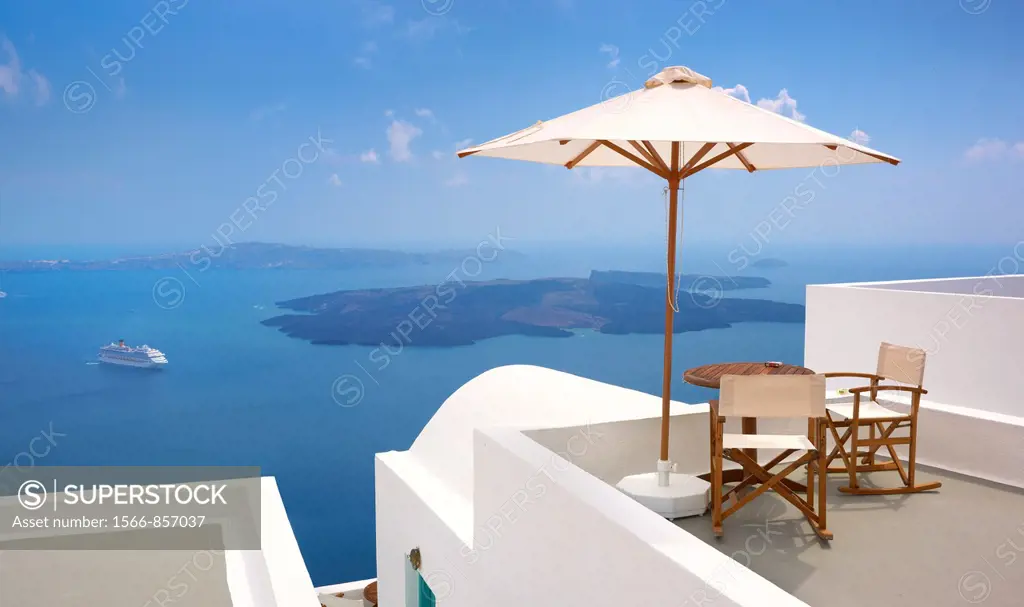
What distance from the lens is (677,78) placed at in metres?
4.76

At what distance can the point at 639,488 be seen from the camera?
15.8ft

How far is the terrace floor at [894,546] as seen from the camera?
371 centimetres

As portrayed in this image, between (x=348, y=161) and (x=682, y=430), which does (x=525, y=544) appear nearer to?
(x=682, y=430)

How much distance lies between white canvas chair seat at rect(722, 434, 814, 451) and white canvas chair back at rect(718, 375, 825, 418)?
158 millimetres

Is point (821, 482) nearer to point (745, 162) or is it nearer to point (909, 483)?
point (909, 483)

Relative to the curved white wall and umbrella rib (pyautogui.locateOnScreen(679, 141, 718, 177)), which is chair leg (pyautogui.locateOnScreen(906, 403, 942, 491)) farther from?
the curved white wall

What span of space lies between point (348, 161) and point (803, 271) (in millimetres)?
25931

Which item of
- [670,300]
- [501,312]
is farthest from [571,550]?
[501,312]

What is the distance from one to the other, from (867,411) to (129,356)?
41.9 metres

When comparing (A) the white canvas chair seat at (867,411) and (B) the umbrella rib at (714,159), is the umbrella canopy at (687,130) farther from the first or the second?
(A) the white canvas chair seat at (867,411)

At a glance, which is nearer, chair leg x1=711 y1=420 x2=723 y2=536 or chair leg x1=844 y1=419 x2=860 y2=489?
chair leg x1=711 y1=420 x2=723 y2=536

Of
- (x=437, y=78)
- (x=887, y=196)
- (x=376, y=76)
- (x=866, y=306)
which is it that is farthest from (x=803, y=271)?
(x=866, y=306)

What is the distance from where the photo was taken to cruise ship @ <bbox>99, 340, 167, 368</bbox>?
41.6 metres

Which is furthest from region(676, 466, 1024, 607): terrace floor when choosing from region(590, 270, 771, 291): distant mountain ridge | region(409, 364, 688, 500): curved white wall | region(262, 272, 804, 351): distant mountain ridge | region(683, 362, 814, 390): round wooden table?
region(262, 272, 804, 351): distant mountain ridge
